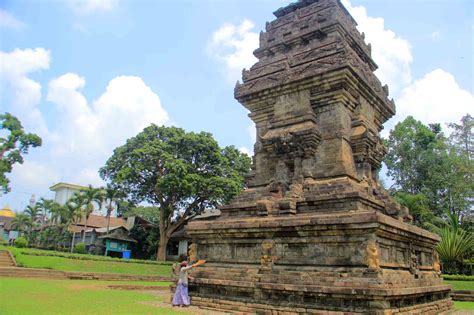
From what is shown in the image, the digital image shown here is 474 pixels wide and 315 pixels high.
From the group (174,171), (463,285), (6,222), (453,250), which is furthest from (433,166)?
(6,222)

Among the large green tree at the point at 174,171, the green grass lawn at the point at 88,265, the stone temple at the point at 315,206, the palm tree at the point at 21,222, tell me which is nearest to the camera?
→ the stone temple at the point at 315,206

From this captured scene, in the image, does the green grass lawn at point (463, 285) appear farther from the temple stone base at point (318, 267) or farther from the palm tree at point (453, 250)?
the temple stone base at point (318, 267)

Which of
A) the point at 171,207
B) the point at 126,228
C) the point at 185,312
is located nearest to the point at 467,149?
the point at 171,207

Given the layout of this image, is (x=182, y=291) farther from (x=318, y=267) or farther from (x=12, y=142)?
(x=12, y=142)

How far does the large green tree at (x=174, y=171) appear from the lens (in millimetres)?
33656

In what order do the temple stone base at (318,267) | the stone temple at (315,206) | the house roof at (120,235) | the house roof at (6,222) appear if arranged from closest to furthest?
the temple stone base at (318,267), the stone temple at (315,206), the house roof at (120,235), the house roof at (6,222)

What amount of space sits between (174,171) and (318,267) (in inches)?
973

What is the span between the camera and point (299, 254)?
31.8 feet

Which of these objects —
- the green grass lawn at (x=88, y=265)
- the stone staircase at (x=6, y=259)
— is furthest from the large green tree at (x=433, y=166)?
the stone staircase at (x=6, y=259)

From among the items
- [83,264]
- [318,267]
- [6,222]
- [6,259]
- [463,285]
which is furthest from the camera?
[6,222]

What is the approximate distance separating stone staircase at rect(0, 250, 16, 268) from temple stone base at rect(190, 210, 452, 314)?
17694mm

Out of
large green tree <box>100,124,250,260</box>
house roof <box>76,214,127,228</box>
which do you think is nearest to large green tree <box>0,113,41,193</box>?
large green tree <box>100,124,250,260</box>

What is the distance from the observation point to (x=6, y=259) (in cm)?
2448

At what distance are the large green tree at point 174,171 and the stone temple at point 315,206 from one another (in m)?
20.6
